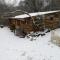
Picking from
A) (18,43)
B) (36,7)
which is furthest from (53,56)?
(36,7)

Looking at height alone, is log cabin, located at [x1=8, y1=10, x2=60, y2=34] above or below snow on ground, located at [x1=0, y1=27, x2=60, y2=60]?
above

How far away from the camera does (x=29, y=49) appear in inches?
470

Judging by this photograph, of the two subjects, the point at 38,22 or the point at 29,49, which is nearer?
the point at 29,49

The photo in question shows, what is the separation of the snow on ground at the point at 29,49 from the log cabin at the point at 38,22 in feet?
6.24

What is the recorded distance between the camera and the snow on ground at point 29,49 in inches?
412

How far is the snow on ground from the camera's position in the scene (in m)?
10.5

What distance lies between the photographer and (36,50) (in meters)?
11.6

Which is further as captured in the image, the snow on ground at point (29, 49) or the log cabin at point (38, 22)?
the log cabin at point (38, 22)

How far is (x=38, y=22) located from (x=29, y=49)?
17.2ft

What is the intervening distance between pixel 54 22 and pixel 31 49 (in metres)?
6.15

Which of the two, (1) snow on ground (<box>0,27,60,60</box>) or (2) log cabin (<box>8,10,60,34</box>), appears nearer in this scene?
(1) snow on ground (<box>0,27,60,60</box>)

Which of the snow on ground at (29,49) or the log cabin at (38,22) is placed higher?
the log cabin at (38,22)

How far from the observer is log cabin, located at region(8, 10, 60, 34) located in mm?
16203

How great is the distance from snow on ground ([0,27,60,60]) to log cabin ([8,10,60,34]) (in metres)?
1.90
